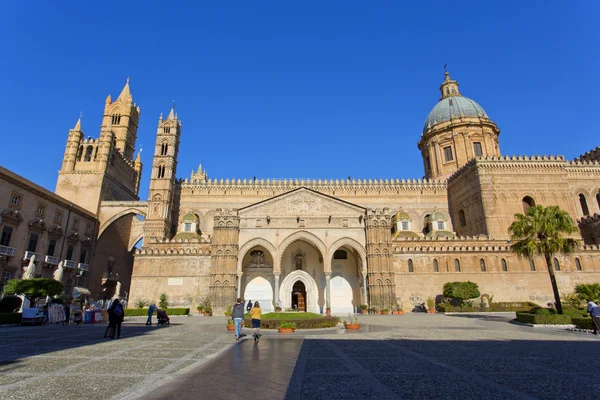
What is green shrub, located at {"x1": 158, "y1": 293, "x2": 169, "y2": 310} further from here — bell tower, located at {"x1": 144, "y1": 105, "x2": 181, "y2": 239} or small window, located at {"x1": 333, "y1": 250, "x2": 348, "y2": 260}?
small window, located at {"x1": 333, "y1": 250, "x2": 348, "y2": 260}

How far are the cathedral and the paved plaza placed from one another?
19306 mm

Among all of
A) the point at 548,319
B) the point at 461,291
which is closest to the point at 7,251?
the point at 461,291

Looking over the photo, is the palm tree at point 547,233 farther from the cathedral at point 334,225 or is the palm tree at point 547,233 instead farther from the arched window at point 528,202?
the arched window at point 528,202

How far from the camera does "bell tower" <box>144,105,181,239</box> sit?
1549 inches

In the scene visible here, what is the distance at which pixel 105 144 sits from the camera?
145 ft

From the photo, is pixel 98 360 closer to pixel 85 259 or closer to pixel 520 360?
pixel 520 360

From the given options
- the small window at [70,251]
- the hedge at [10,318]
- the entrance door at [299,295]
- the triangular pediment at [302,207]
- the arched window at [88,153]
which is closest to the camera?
the hedge at [10,318]

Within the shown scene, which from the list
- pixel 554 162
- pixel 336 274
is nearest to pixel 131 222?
pixel 336 274

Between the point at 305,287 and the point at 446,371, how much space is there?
26.0m

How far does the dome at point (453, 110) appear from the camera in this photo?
49.8m

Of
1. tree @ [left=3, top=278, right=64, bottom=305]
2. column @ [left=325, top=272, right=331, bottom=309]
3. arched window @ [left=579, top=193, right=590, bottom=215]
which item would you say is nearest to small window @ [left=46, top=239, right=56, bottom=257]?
tree @ [left=3, top=278, right=64, bottom=305]

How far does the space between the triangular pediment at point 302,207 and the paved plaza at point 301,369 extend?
20444mm

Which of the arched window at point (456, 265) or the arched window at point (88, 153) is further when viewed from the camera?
the arched window at point (88, 153)

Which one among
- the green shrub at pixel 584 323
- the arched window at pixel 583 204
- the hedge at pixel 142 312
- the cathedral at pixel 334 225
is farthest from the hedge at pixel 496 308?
the hedge at pixel 142 312
